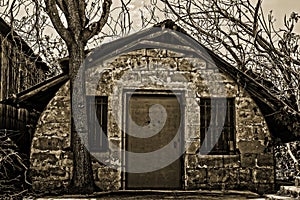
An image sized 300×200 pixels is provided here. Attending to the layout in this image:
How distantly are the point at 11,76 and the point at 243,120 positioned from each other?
26.8 feet

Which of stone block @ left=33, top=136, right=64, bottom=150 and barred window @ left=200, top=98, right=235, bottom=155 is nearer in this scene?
stone block @ left=33, top=136, right=64, bottom=150

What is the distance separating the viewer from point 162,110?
41.2 feet

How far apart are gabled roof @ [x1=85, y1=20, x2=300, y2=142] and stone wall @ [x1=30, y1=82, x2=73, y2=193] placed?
1168 millimetres

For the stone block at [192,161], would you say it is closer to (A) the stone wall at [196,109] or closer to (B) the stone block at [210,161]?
(A) the stone wall at [196,109]

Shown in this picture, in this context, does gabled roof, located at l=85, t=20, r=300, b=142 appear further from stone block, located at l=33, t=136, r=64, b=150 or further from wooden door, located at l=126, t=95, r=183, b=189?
stone block, located at l=33, t=136, r=64, b=150

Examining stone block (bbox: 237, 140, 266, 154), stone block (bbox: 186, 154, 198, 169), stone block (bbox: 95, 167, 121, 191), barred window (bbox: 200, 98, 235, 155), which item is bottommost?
stone block (bbox: 95, 167, 121, 191)

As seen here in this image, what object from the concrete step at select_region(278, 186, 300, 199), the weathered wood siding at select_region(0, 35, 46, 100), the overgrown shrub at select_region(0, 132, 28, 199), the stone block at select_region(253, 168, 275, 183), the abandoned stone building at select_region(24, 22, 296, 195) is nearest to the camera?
the concrete step at select_region(278, 186, 300, 199)

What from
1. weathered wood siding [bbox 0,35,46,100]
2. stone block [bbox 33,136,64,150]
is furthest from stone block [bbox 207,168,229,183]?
weathered wood siding [bbox 0,35,46,100]

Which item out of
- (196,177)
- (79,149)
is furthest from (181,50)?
(79,149)

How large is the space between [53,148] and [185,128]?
3.11 metres

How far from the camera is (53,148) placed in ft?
39.5

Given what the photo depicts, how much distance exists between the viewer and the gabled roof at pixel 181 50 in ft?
40.1

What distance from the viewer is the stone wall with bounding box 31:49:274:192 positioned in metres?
12.0

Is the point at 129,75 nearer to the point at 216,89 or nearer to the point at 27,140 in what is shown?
the point at 216,89
